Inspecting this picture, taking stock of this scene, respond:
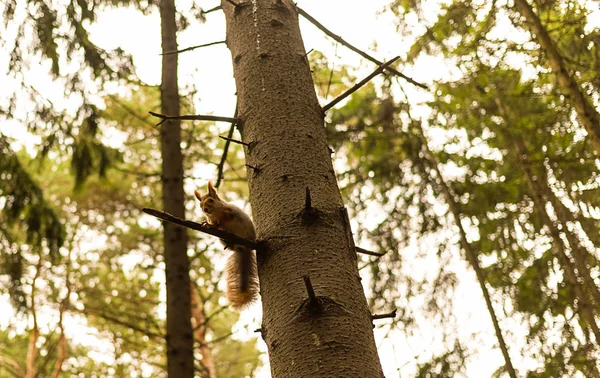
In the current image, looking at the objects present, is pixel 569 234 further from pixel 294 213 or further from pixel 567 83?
pixel 294 213

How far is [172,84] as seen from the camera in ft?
18.1

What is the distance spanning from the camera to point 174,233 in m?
4.79

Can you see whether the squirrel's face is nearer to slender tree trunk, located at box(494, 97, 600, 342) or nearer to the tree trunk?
the tree trunk

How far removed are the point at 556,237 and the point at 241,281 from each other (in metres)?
4.16

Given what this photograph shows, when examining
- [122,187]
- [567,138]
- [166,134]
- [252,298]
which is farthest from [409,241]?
[122,187]

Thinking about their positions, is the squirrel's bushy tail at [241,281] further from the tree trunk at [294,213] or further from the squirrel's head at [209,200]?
the tree trunk at [294,213]

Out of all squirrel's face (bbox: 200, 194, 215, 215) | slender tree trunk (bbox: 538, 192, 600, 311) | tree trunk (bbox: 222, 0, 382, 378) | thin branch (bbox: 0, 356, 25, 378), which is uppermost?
thin branch (bbox: 0, 356, 25, 378)

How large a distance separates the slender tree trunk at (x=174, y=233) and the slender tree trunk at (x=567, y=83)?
3.06 meters

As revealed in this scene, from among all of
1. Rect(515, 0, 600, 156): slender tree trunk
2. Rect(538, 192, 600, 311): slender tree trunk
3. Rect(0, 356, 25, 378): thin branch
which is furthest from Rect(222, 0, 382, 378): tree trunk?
Rect(0, 356, 25, 378): thin branch

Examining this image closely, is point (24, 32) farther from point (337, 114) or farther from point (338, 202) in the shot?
point (338, 202)

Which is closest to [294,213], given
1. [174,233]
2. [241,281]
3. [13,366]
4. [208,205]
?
[241,281]

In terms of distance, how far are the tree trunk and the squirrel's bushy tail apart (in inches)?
32.6

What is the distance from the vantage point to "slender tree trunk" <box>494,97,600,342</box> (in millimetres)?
5148

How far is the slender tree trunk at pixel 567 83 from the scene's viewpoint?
14.3 ft
